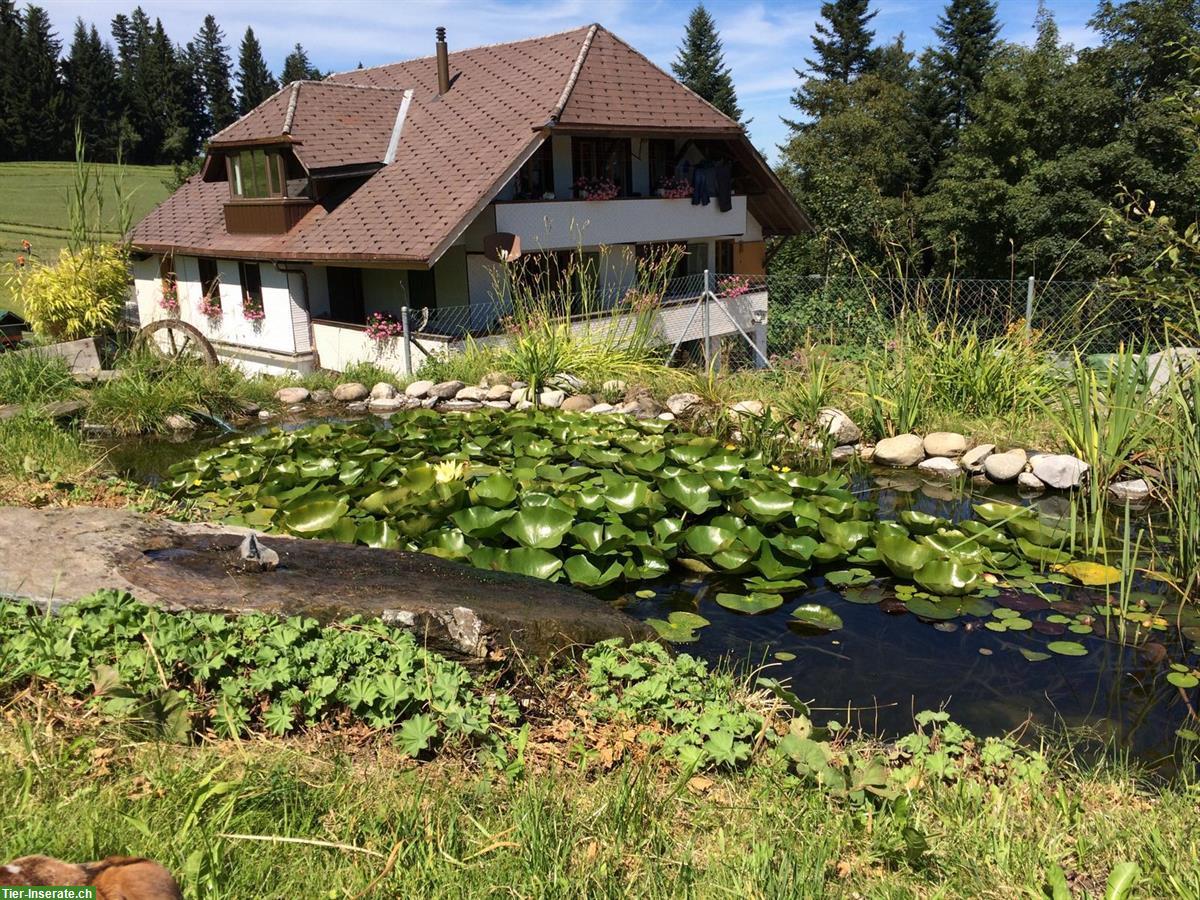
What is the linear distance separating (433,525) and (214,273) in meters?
16.5

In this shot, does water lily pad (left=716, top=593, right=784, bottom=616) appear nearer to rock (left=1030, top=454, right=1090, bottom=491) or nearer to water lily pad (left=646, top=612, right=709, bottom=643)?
water lily pad (left=646, top=612, right=709, bottom=643)

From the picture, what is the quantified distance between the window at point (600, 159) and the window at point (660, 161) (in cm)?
85

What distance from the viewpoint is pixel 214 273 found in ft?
65.0

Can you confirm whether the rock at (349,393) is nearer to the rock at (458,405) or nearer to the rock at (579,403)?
the rock at (458,405)

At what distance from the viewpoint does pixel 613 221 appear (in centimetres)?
1875

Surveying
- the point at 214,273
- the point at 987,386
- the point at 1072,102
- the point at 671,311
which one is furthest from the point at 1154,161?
the point at 214,273

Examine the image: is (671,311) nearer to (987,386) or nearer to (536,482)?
(987,386)

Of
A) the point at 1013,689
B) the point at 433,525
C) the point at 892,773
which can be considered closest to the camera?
the point at 892,773

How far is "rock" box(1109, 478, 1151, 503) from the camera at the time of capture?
23.2ft

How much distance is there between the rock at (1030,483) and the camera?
7680 mm

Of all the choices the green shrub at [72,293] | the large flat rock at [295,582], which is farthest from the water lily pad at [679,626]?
the green shrub at [72,293]

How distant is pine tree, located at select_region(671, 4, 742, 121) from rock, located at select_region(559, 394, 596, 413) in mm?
37509

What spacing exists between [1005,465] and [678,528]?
3.66 m

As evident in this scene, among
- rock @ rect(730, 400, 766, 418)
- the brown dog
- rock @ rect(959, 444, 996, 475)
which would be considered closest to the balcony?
Result: rock @ rect(730, 400, 766, 418)
